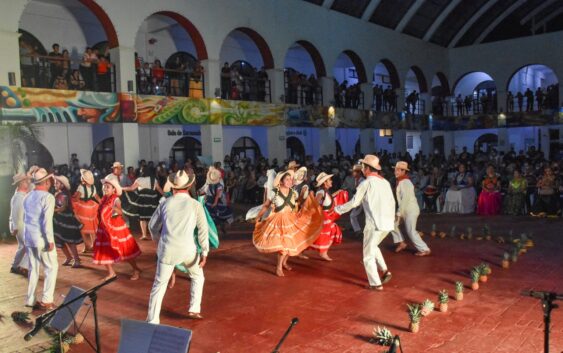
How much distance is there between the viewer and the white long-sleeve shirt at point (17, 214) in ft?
25.2

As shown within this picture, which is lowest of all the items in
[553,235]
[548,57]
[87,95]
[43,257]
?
[553,235]

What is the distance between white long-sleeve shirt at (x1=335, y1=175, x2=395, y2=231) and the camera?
6926 millimetres

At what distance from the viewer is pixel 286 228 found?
7.89 m

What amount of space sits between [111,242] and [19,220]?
1.50 metres

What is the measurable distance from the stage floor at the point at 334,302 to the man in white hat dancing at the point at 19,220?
0.72ft

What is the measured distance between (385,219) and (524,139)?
26686 millimetres

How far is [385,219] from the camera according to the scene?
Answer: 6.94m

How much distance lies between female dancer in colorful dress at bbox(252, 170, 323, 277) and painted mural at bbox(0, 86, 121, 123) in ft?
30.4

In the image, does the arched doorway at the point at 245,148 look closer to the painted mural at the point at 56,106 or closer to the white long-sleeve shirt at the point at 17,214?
the painted mural at the point at 56,106

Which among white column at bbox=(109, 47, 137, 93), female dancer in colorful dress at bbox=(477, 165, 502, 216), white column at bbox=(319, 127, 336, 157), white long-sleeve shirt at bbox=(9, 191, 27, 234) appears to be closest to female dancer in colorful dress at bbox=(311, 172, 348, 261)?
white long-sleeve shirt at bbox=(9, 191, 27, 234)

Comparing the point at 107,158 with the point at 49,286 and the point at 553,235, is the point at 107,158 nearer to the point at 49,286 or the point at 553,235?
the point at 49,286

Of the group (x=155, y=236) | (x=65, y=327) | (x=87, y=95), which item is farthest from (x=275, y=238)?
(x=87, y=95)

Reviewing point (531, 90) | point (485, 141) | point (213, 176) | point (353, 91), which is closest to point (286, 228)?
point (213, 176)

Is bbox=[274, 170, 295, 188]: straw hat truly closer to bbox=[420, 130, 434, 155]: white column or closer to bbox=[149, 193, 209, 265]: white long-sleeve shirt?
bbox=[149, 193, 209, 265]: white long-sleeve shirt
